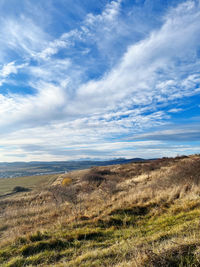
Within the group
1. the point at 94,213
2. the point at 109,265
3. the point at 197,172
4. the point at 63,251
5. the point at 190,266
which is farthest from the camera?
the point at 197,172

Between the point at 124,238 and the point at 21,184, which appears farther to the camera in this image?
the point at 21,184

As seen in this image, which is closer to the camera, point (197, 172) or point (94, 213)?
point (94, 213)

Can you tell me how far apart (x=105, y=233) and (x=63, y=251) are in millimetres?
2008

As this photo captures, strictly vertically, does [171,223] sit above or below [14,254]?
above

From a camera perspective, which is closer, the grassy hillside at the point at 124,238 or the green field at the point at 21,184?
the grassy hillside at the point at 124,238

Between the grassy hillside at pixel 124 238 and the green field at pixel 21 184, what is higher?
the grassy hillside at pixel 124 238

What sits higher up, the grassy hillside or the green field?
the grassy hillside

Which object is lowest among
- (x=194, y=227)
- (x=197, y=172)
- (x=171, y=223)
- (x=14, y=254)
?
(x=14, y=254)

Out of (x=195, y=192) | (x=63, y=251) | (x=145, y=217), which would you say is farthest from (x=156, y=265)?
(x=195, y=192)

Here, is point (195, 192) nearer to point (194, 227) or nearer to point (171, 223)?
point (171, 223)

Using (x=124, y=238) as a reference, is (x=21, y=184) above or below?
below

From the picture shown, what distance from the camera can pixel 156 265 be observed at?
3.47m

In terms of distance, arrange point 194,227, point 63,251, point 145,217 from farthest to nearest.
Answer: point 145,217
point 63,251
point 194,227

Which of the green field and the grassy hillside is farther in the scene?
the green field
